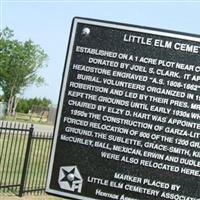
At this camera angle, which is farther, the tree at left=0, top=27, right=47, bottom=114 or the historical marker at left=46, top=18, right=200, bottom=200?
the tree at left=0, top=27, right=47, bottom=114

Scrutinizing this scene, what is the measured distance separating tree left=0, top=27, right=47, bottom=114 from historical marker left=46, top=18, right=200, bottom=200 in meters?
48.7

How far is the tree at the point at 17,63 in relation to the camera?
54.2m

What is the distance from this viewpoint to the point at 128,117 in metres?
5.32

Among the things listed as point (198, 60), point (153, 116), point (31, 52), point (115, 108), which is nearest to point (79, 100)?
point (115, 108)

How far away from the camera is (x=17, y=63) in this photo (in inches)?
2176

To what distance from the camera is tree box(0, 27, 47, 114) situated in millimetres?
54250

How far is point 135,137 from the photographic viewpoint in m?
5.28

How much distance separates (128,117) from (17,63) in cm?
5080

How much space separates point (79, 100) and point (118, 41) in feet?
2.27

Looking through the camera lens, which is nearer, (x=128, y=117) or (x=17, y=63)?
(x=128, y=117)

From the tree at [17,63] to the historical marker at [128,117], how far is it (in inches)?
1919

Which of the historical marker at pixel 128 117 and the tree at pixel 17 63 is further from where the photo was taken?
the tree at pixel 17 63

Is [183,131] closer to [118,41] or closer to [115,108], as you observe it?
[115,108]

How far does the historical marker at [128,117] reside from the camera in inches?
203
